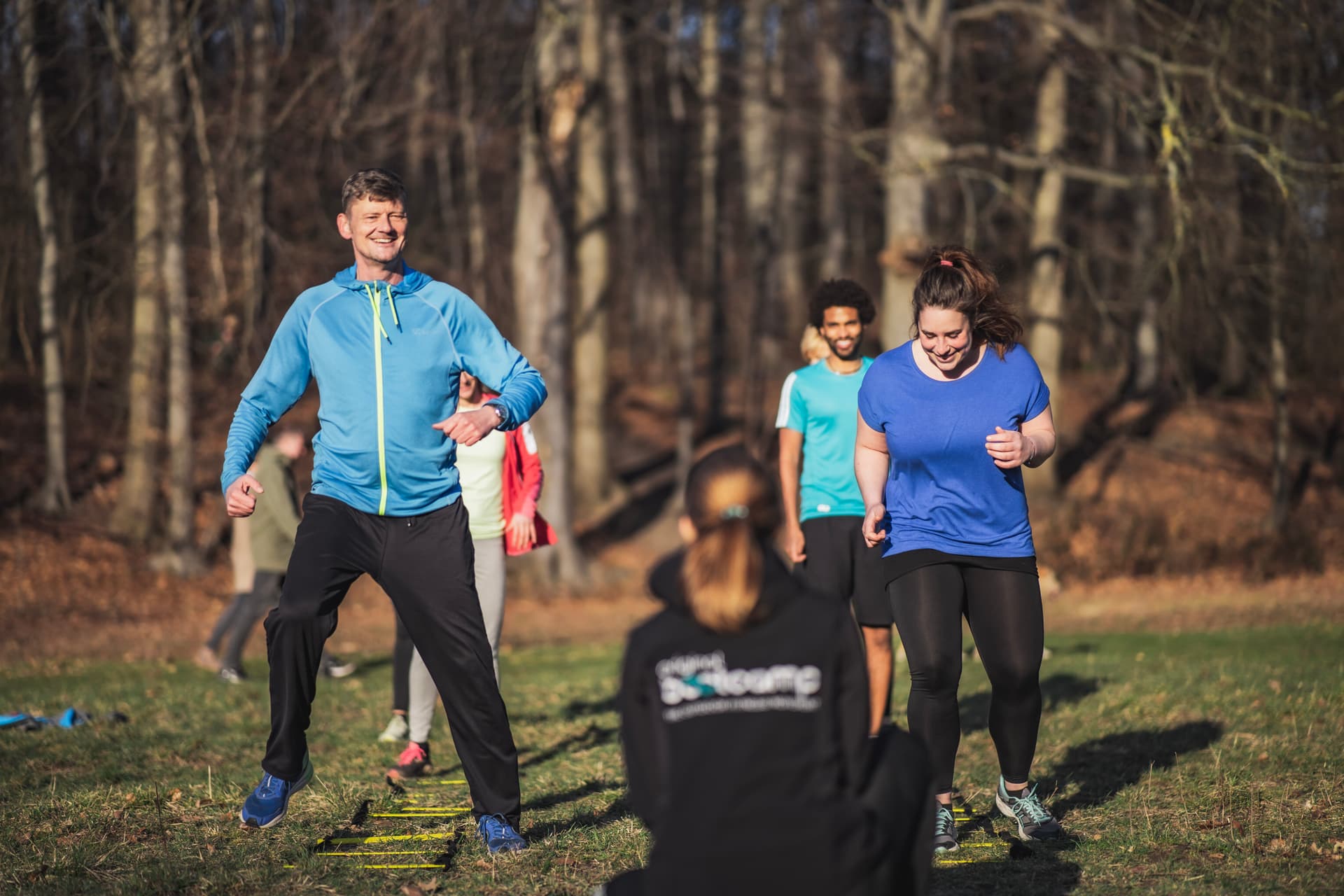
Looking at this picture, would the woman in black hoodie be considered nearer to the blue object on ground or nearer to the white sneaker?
the white sneaker

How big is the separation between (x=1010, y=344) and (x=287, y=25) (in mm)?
14228

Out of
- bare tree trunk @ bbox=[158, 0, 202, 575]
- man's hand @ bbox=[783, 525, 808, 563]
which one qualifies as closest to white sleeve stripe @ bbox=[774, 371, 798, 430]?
man's hand @ bbox=[783, 525, 808, 563]

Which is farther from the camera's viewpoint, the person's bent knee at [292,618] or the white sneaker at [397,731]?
the white sneaker at [397,731]

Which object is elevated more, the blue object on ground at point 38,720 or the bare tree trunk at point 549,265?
the bare tree trunk at point 549,265

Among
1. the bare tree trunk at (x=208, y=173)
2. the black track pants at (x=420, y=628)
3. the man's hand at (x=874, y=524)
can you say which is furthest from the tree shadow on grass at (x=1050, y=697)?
the bare tree trunk at (x=208, y=173)

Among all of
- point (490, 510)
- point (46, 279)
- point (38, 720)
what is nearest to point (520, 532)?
point (490, 510)

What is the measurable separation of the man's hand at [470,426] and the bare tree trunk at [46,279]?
13.7 meters

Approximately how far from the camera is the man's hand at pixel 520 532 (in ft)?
21.7

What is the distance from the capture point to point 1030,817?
505 centimetres

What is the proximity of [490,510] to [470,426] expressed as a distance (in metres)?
2.32

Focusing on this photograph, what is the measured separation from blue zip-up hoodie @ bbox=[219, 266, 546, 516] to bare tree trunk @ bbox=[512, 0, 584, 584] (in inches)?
506

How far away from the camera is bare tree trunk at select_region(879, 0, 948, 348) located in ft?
56.5

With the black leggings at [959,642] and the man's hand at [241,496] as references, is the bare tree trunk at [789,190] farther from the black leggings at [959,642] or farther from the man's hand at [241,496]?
the man's hand at [241,496]

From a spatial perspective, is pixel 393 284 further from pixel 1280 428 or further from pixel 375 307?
pixel 1280 428
